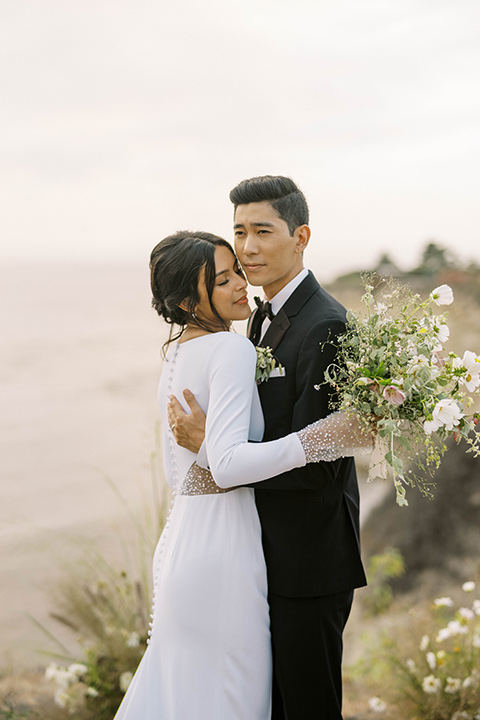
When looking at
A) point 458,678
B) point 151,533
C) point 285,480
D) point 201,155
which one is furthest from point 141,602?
point 201,155

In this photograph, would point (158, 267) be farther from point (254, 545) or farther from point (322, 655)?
point (322, 655)

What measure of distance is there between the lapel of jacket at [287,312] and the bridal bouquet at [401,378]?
0.87 ft

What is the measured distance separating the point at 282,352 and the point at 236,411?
368 mm

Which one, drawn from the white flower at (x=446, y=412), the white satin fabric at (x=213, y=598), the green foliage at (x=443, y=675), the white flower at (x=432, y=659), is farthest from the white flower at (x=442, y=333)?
the white flower at (x=432, y=659)

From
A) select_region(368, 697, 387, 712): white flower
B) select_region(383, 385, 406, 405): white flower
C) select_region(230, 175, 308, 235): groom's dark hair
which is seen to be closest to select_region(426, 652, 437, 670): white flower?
select_region(368, 697, 387, 712): white flower

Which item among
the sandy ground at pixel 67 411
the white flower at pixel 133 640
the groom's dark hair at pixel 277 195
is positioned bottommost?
the white flower at pixel 133 640

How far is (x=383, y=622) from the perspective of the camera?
18.6ft

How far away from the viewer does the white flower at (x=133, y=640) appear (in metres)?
3.80

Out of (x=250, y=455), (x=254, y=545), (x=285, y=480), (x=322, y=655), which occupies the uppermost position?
(x=250, y=455)

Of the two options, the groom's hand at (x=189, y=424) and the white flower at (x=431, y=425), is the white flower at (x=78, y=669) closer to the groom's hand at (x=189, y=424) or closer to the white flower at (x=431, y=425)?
the groom's hand at (x=189, y=424)

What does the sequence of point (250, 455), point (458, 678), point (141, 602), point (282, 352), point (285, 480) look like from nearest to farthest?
point (250, 455), point (285, 480), point (282, 352), point (458, 678), point (141, 602)

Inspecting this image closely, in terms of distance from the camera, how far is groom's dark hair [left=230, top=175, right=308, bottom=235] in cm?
247

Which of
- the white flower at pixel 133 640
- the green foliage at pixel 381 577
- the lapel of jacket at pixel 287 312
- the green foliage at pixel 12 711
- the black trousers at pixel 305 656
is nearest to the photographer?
the black trousers at pixel 305 656

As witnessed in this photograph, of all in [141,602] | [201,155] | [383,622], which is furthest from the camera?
[383,622]
